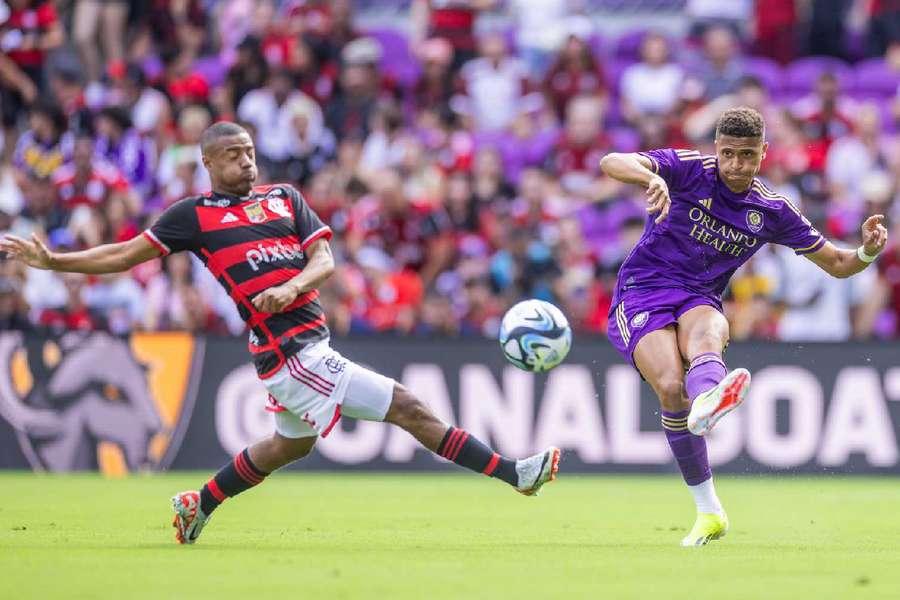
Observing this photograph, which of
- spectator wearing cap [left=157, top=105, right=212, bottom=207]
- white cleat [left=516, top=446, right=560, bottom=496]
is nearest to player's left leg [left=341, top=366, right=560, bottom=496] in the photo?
white cleat [left=516, top=446, right=560, bottom=496]

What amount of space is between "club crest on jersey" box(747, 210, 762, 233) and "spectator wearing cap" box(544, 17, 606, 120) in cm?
1040

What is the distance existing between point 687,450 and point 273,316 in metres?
2.55

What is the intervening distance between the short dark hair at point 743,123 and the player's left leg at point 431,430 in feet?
6.99

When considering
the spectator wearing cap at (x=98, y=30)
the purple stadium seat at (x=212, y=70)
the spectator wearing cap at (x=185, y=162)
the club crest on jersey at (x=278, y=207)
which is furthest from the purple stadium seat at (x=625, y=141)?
the club crest on jersey at (x=278, y=207)

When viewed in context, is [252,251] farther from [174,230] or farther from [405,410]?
[405,410]

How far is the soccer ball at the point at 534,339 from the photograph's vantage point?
32.1ft

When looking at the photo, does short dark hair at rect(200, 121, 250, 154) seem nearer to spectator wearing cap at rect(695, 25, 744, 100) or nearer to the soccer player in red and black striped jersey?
the soccer player in red and black striped jersey

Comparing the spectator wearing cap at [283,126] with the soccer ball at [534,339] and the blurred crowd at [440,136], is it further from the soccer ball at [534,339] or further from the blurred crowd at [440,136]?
the soccer ball at [534,339]

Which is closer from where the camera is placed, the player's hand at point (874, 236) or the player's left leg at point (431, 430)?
the player's left leg at point (431, 430)

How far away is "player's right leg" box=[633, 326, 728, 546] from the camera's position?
29.1 ft

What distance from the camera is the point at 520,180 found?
1889 centimetres

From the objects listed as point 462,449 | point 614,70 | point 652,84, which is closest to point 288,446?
point 462,449

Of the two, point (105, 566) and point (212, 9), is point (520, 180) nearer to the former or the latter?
point (212, 9)

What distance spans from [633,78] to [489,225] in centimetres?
337
